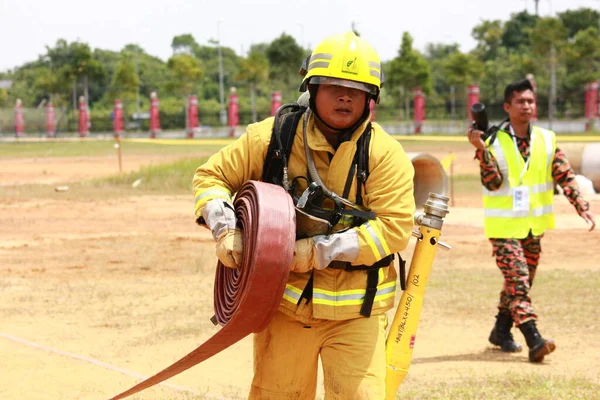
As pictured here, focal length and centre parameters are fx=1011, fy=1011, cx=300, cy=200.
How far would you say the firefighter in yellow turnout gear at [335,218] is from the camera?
3977 mm

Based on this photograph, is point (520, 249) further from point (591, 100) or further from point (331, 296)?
point (591, 100)

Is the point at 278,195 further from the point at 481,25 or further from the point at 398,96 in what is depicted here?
the point at 481,25

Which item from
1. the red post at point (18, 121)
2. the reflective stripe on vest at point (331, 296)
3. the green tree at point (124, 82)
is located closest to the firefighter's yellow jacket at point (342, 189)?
the reflective stripe on vest at point (331, 296)

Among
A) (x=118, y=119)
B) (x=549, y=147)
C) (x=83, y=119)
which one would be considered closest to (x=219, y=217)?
(x=549, y=147)

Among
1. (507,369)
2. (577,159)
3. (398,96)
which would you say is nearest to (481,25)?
(398,96)

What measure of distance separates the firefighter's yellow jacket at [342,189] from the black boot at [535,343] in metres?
3.29

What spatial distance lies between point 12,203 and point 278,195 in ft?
58.7

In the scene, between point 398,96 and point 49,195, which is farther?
point 398,96

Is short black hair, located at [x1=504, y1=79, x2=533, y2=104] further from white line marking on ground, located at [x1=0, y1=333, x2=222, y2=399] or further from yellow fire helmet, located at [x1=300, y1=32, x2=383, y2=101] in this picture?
yellow fire helmet, located at [x1=300, y1=32, x2=383, y2=101]

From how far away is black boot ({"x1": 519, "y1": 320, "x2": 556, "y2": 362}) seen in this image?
23.4 feet

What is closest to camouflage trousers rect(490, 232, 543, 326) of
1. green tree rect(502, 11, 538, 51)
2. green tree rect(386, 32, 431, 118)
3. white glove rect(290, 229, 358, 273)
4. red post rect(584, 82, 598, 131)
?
white glove rect(290, 229, 358, 273)

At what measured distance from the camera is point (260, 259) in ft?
12.2

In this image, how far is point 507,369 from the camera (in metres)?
7.11

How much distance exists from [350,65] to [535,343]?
12.6ft
